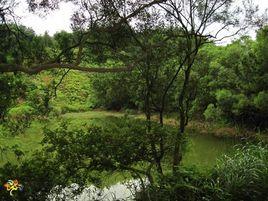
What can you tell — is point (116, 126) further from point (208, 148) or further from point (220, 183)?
point (208, 148)

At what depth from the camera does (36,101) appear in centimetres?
A: 661

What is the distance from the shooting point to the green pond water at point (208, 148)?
522 inches

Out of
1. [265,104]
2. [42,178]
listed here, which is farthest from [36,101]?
[265,104]

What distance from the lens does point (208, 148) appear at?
1566 cm

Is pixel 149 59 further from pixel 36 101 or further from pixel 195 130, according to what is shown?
pixel 195 130

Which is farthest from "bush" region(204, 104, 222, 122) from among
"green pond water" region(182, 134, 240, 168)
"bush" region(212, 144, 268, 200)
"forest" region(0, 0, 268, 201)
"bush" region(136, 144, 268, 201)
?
A: "bush" region(212, 144, 268, 200)

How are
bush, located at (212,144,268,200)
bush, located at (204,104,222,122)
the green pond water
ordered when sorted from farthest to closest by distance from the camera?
bush, located at (204,104,222,122) → the green pond water → bush, located at (212,144,268,200)

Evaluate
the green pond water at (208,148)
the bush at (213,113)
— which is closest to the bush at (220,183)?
the green pond water at (208,148)

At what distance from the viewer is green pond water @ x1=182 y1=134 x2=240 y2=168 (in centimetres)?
1326

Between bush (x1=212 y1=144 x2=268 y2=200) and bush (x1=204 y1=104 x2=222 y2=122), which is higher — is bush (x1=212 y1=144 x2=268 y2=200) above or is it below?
above

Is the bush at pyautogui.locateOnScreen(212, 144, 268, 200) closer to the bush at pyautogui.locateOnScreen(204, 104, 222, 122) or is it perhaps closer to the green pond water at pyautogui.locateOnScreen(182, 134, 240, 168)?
the green pond water at pyautogui.locateOnScreen(182, 134, 240, 168)

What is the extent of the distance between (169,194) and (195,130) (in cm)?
1453

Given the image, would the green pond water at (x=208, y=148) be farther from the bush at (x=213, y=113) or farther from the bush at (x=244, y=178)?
the bush at (x=244, y=178)

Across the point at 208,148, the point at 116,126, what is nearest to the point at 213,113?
the point at 208,148
